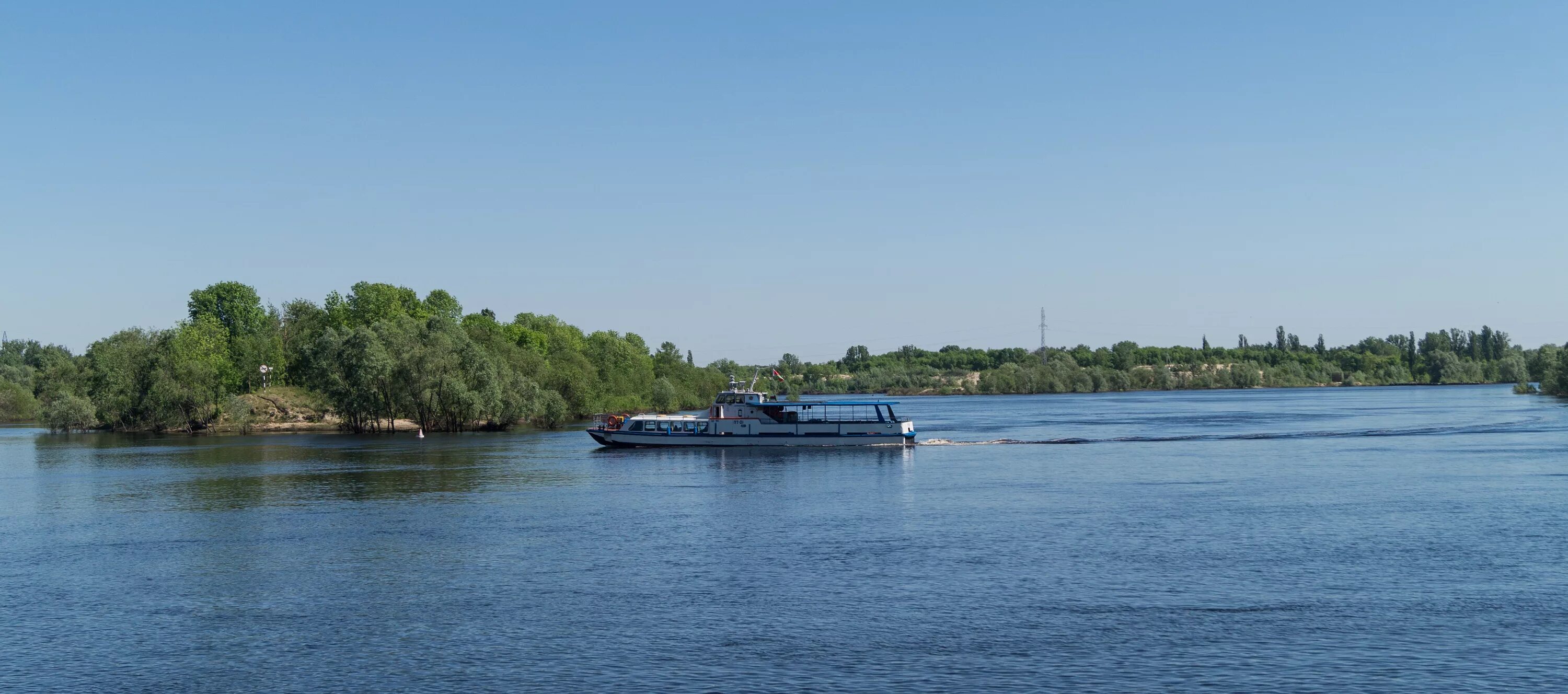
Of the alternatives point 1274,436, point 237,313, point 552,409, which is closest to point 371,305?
point 237,313

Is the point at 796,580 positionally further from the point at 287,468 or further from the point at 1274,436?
the point at 1274,436

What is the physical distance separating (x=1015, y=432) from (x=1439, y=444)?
1879 inches

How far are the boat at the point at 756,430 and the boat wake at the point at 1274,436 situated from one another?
23.2ft

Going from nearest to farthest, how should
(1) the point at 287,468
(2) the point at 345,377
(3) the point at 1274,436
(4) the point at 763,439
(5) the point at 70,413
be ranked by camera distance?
(1) the point at 287,468 < (4) the point at 763,439 < (3) the point at 1274,436 < (2) the point at 345,377 < (5) the point at 70,413

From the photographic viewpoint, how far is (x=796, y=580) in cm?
4325

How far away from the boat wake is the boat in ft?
23.2

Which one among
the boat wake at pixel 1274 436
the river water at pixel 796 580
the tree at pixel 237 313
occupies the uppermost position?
the tree at pixel 237 313

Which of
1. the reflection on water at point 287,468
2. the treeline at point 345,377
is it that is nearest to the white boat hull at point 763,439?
the reflection on water at point 287,468

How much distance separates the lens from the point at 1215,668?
101 feet

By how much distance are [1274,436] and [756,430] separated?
54508 millimetres

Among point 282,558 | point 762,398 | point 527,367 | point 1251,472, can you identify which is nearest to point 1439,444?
point 1251,472

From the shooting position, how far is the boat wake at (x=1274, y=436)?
388 feet

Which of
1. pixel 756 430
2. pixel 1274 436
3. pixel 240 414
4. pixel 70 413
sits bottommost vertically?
pixel 1274 436

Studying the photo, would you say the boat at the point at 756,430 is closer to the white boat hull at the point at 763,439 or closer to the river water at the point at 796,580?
the white boat hull at the point at 763,439
